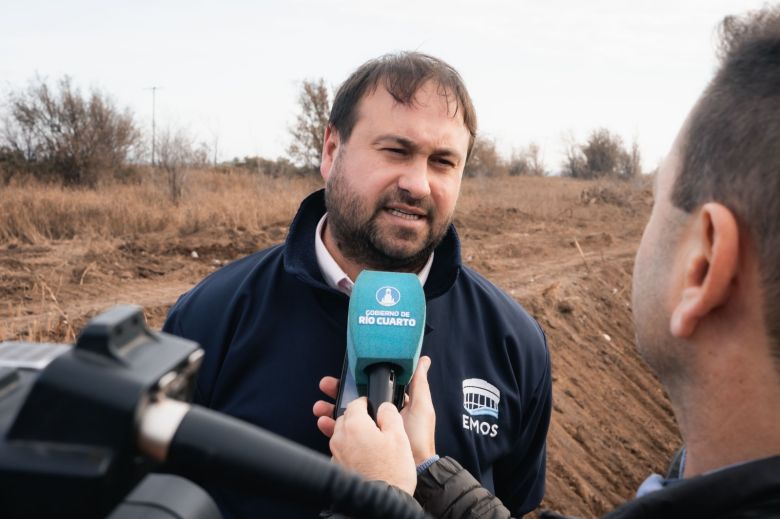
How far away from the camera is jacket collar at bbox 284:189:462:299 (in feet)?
7.77

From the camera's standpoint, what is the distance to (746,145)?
113cm

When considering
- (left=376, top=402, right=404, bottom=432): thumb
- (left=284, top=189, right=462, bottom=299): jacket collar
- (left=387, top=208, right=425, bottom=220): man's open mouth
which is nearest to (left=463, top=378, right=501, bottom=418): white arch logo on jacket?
(left=284, top=189, right=462, bottom=299): jacket collar

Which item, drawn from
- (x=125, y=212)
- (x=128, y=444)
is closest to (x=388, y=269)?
(x=128, y=444)

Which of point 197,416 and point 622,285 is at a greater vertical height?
point 197,416

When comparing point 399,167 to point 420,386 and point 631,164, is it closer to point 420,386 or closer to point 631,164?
point 420,386

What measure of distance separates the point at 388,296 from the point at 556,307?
723 cm

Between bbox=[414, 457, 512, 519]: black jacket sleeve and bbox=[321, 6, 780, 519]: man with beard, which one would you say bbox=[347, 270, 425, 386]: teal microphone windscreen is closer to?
bbox=[414, 457, 512, 519]: black jacket sleeve

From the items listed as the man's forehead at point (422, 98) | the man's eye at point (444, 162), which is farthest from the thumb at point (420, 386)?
the man's forehead at point (422, 98)

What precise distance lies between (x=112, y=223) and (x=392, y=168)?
1251 centimetres

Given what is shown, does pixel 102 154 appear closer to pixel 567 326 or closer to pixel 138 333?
pixel 567 326

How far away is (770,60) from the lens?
1.19 m

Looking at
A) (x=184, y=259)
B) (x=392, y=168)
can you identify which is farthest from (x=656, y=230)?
(x=184, y=259)

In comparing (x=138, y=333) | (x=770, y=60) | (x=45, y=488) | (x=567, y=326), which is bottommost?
(x=567, y=326)

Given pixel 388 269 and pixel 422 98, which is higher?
pixel 422 98
